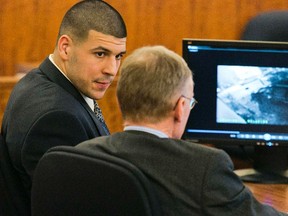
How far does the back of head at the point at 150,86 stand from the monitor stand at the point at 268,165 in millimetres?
1132

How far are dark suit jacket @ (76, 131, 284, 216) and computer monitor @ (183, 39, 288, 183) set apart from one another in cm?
113

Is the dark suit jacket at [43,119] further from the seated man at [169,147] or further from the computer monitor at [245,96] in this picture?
the computer monitor at [245,96]

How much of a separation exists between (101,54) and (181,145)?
0.73 meters

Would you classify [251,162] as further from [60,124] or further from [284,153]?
[60,124]

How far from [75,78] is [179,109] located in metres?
0.67

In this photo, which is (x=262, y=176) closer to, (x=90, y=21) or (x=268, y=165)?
(x=268, y=165)

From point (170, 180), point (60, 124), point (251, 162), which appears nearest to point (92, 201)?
point (170, 180)

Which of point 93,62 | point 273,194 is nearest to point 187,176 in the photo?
point 93,62

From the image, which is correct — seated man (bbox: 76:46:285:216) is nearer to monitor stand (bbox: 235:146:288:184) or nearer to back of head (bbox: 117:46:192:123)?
back of head (bbox: 117:46:192:123)

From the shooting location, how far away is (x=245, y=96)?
2.80m

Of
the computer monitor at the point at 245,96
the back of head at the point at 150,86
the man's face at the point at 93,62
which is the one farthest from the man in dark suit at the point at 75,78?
the computer monitor at the point at 245,96

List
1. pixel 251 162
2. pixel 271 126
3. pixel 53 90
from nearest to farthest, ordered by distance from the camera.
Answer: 1. pixel 53 90
2. pixel 271 126
3. pixel 251 162

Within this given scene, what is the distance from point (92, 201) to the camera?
1.62 metres

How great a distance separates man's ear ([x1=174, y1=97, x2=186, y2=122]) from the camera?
1.73 m
